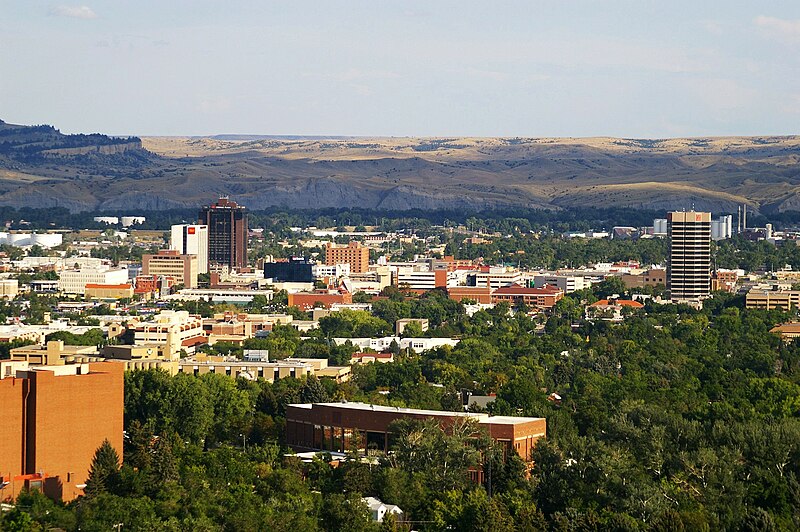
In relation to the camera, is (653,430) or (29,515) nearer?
(29,515)

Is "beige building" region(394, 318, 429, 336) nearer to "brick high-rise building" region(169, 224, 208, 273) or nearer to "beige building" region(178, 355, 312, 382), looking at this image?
"beige building" region(178, 355, 312, 382)

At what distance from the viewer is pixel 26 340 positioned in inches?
4003

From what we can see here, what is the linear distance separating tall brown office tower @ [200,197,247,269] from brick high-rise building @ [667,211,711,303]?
53.5 m

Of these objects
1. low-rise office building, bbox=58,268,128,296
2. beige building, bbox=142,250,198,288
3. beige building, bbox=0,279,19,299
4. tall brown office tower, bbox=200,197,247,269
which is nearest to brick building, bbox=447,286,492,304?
beige building, bbox=142,250,198,288

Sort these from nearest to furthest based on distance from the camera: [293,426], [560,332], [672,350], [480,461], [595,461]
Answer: [595,461]
[480,461]
[293,426]
[672,350]
[560,332]

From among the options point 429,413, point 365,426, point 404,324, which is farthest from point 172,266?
point 429,413

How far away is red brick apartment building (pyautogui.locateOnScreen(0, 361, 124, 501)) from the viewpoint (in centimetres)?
5684

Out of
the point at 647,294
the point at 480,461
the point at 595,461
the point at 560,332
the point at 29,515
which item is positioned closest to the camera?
the point at 29,515

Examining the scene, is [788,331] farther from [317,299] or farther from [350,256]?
[350,256]

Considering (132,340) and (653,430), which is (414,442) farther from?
(132,340)

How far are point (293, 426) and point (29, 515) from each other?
19485mm

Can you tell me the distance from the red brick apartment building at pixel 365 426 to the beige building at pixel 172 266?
102294mm

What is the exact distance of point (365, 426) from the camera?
216 feet

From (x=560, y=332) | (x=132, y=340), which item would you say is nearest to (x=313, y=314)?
(x=560, y=332)
